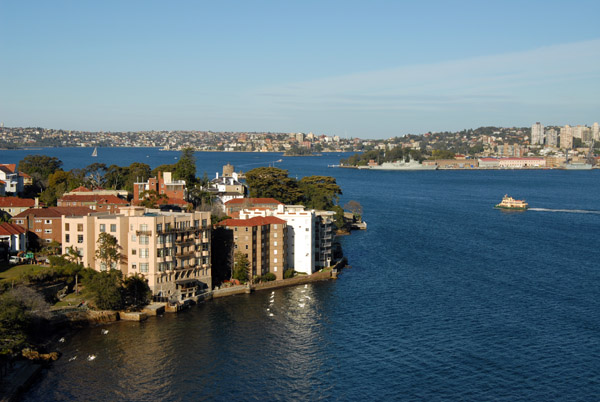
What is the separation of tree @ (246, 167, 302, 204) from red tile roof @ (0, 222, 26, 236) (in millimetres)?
22426

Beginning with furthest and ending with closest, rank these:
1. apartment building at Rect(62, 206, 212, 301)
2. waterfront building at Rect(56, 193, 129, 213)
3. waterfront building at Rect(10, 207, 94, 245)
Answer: waterfront building at Rect(56, 193, 129, 213)
waterfront building at Rect(10, 207, 94, 245)
apartment building at Rect(62, 206, 212, 301)

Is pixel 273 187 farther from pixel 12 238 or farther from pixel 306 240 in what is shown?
pixel 12 238

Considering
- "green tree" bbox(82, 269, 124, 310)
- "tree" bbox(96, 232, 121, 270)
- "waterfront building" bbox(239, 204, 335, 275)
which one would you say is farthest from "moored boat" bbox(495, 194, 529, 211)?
"green tree" bbox(82, 269, 124, 310)

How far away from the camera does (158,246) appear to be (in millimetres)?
28266

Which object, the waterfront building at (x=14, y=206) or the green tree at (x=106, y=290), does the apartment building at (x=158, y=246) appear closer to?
the green tree at (x=106, y=290)

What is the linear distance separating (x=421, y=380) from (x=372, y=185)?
255ft

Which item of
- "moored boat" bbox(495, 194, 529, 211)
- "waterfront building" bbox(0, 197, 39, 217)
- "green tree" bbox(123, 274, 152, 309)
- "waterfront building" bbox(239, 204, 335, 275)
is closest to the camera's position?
"green tree" bbox(123, 274, 152, 309)

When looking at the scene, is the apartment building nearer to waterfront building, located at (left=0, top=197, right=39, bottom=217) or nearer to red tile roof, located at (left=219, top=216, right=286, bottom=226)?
red tile roof, located at (left=219, top=216, right=286, bottom=226)

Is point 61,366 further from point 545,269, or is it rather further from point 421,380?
point 545,269

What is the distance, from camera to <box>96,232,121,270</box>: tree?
28250 millimetres

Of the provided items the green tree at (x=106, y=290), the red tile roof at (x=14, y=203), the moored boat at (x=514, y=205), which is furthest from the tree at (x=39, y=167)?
the moored boat at (x=514, y=205)

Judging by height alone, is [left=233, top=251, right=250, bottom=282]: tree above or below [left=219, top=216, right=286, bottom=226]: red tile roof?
below

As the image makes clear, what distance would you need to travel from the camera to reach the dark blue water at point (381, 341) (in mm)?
20094

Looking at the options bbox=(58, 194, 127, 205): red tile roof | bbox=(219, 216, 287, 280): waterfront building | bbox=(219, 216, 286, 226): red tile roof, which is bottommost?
bbox=(219, 216, 287, 280): waterfront building
